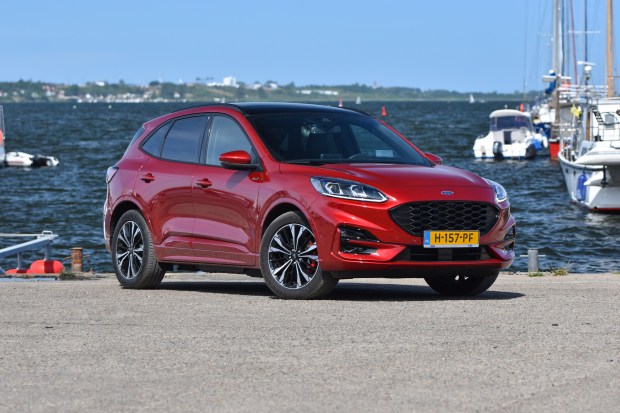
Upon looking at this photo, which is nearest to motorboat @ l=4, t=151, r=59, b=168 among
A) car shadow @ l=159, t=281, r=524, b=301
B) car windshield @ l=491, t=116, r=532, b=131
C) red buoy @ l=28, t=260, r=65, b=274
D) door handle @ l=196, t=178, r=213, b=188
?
car windshield @ l=491, t=116, r=532, b=131

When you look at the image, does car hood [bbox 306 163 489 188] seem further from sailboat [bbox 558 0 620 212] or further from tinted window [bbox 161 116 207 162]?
sailboat [bbox 558 0 620 212]

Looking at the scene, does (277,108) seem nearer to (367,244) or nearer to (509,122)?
(367,244)

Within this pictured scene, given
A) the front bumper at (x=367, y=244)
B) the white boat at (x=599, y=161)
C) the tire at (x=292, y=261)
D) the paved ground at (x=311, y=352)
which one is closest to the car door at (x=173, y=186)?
the paved ground at (x=311, y=352)

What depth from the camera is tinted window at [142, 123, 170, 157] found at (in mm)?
12328

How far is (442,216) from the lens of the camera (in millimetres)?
10352

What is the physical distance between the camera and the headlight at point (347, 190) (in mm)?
10227

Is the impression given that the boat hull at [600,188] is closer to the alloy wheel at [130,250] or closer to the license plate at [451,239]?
the alloy wheel at [130,250]

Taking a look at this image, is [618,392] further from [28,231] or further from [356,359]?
[28,231]

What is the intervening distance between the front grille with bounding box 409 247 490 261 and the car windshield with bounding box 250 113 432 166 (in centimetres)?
110

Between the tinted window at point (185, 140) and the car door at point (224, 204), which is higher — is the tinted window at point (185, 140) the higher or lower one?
the higher one

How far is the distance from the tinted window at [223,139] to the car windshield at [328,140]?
17cm

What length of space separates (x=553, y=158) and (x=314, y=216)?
6036 centimetres

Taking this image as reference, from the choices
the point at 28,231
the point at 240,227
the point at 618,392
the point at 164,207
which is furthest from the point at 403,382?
the point at 28,231

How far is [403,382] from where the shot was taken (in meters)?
6.75
